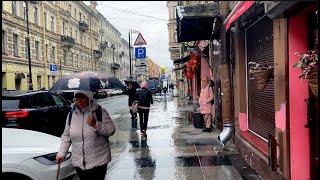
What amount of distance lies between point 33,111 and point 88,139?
7188mm

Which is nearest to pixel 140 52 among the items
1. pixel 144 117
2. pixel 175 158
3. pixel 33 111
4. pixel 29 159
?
pixel 144 117

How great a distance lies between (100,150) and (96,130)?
251 millimetres

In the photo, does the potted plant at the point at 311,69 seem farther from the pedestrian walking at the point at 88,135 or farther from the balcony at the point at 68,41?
the balcony at the point at 68,41

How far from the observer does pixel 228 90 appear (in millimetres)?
8758

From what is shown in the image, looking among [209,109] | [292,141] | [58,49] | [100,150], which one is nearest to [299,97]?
[292,141]

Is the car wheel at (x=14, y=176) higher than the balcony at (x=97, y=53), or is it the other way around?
the balcony at (x=97, y=53)

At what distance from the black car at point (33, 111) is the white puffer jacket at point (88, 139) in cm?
656

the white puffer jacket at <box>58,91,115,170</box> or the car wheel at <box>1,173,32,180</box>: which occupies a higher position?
the white puffer jacket at <box>58,91,115,170</box>

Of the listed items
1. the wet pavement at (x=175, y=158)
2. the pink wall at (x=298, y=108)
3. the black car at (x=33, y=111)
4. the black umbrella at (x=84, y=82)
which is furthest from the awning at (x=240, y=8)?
the black car at (x=33, y=111)

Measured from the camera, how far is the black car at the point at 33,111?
1169 cm

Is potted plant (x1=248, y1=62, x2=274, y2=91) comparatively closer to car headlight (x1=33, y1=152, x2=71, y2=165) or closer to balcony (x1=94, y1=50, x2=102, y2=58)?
balcony (x1=94, y1=50, x2=102, y2=58)

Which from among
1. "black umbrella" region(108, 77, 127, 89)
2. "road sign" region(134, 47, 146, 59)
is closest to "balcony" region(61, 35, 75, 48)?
"black umbrella" region(108, 77, 127, 89)

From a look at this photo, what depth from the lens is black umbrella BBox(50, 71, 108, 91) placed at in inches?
234

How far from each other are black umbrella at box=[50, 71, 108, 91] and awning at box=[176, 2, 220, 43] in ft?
13.3
